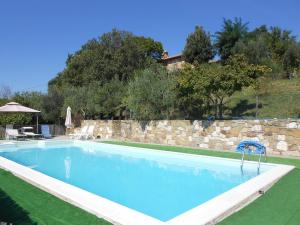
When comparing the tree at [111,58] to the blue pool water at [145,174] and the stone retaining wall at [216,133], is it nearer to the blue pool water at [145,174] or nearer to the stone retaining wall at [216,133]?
the stone retaining wall at [216,133]

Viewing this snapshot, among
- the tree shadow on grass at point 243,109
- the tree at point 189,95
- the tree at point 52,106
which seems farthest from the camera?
the tree at point 52,106

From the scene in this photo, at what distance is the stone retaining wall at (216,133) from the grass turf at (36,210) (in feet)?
28.0

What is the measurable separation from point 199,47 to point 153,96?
20192mm

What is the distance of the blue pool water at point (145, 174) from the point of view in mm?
6406

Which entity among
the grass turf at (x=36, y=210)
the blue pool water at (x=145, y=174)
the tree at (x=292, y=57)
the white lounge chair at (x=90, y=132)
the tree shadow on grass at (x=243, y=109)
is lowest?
the blue pool water at (x=145, y=174)

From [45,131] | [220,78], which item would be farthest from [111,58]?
[220,78]

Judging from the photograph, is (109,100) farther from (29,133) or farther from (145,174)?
(145,174)

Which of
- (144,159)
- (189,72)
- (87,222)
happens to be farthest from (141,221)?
(189,72)

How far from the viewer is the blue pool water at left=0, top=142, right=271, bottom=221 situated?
6.41m

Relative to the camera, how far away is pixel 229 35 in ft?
109

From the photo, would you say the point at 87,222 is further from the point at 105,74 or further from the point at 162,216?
the point at 105,74

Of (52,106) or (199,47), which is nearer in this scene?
(52,106)

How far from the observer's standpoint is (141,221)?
4031 millimetres

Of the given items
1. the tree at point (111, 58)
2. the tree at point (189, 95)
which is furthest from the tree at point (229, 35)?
the tree at point (189, 95)
